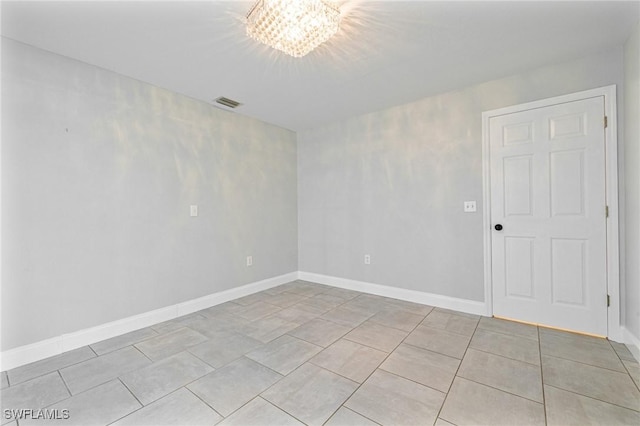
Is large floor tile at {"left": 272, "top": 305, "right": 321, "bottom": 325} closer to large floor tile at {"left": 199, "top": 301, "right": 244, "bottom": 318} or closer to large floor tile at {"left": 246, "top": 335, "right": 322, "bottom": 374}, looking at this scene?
large floor tile at {"left": 246, "top": 335, "right": 322, "bottom": 374}

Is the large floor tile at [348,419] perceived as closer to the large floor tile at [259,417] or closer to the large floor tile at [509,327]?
the large floor tile at [259,417]

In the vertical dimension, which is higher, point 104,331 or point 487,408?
point 104,331

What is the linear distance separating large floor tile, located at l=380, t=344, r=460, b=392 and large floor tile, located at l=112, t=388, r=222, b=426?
115 cm

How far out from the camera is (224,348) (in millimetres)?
2188

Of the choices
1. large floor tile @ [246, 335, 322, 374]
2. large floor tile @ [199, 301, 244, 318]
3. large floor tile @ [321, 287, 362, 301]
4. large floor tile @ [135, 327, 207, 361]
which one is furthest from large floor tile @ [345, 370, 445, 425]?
large floor tile @ [199, 301, 244, 318]

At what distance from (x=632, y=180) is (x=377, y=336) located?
7.52 feet

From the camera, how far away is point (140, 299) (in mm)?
2594

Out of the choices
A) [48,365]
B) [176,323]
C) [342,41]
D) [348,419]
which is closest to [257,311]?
[176,323]

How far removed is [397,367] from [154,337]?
2064 mm

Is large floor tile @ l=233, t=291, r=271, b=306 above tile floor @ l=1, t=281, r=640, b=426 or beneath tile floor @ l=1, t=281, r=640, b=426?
above

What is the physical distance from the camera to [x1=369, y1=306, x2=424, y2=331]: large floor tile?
259 centimetres

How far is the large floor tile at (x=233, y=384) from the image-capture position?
5.14 feet

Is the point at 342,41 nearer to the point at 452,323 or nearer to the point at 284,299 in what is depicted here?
the point at 452,323

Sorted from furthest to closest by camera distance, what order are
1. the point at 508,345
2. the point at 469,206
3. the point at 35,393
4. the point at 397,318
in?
the point at 469,206
the point at 397,318
the point at 508,345
the point at 35,393
